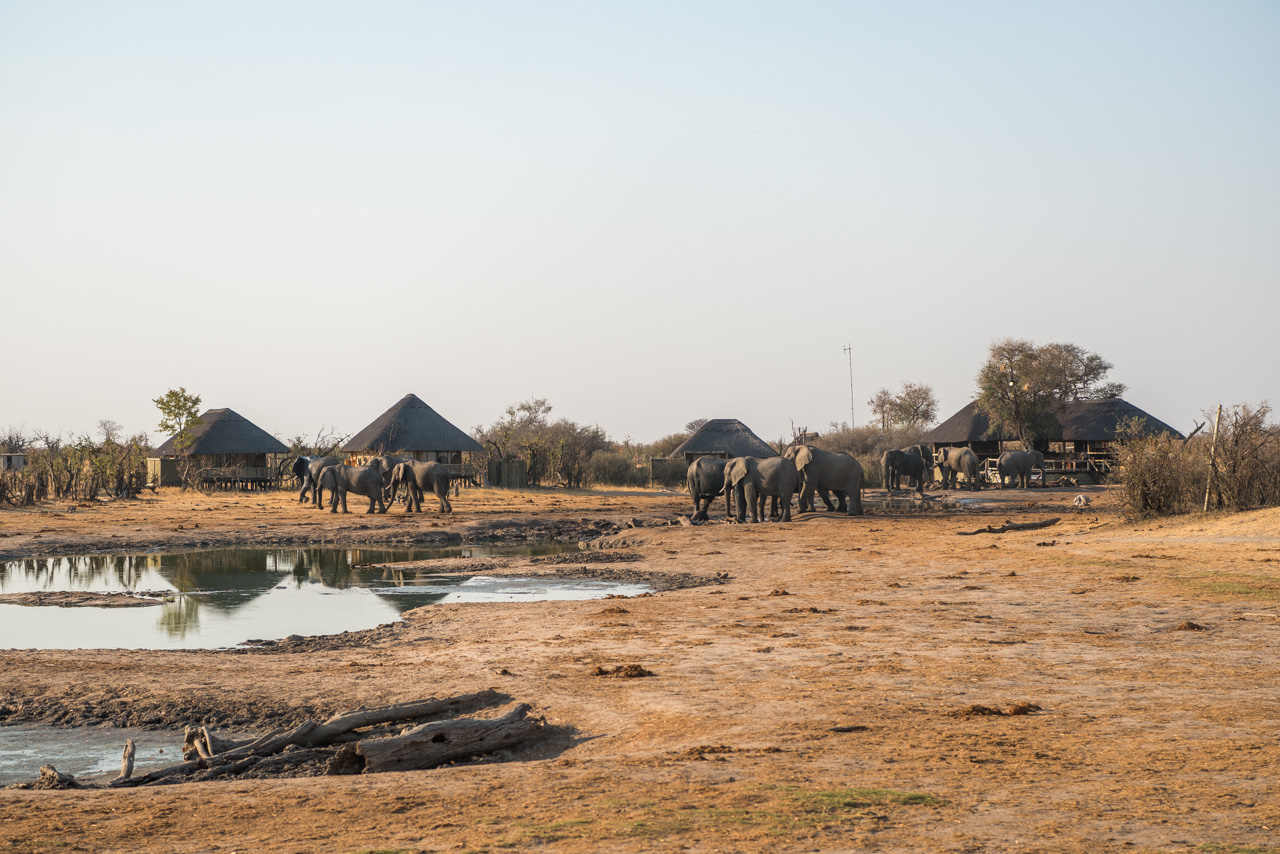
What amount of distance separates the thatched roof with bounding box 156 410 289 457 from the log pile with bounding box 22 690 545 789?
1741 inches

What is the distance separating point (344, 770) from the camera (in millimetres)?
6875

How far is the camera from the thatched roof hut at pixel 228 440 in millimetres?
48969

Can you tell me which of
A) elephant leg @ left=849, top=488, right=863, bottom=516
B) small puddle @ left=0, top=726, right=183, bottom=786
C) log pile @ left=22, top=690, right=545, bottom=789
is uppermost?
elephant leg @ left=849, top=488, right=863, bottom=516

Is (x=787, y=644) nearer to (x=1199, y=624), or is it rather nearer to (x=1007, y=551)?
(x=1199, y=624)

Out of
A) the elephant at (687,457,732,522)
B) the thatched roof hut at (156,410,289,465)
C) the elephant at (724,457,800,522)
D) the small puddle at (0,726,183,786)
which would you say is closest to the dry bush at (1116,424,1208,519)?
the elephant at (724,457,800,522)

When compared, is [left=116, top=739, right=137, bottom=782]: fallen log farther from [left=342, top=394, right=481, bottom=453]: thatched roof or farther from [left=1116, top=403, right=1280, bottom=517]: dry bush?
[left=342, top=394, right=481, bottom=453]: thatched roof

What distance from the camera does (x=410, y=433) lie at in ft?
156

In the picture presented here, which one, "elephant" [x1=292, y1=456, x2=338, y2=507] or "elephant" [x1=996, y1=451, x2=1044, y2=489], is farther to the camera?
"elephant" [x1=996, y1=451, x2=1044, y2=489]

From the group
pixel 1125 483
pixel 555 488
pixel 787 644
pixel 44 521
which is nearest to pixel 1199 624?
pixel 787 644

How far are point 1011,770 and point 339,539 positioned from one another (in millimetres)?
21441

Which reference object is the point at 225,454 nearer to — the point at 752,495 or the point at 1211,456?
the point at 752,495

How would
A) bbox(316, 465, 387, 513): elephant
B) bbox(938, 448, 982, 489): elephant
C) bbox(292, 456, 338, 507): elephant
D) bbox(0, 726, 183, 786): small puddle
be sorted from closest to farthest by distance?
bbox(0, 726, 183, 786): small puddle
bbox(316, 465, 387, 513): elephant
bbox(292, 456, 338, 507): elephant
bbox(938, 448, 982, 489): elephant

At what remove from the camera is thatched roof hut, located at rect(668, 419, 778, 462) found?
4838cm

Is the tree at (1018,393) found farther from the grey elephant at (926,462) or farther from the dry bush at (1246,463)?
the dry bush at (1246,463)
